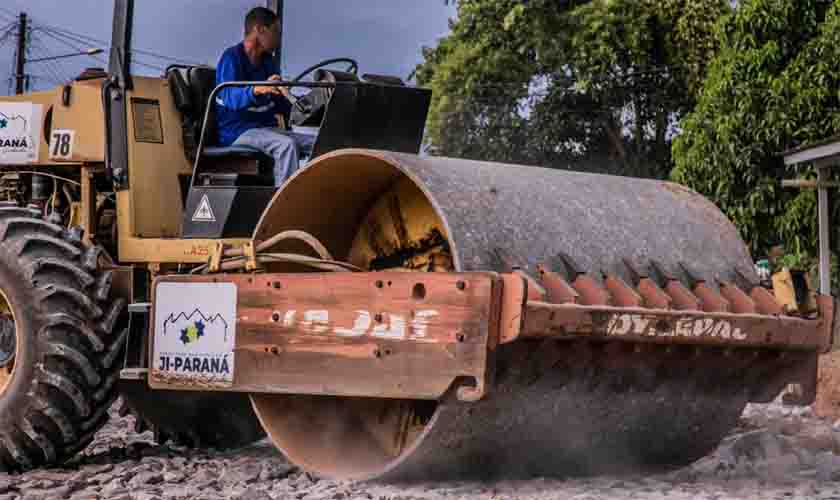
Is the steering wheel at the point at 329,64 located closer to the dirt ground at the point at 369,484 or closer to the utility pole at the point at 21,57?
the dirt ground at the point at 369,484

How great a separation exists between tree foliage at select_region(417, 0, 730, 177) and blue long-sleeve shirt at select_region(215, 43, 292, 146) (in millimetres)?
20273

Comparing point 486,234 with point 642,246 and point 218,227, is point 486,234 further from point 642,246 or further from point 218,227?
point 218,227

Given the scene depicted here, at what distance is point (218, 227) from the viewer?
696 centimetres

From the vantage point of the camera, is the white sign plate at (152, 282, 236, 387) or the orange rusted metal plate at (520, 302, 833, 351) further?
the white sign plate at (152, 282, 236, 387)

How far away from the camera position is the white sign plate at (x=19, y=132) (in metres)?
7.99

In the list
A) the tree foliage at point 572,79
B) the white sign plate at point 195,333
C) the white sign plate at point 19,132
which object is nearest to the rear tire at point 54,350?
the white sign plate at point 195,333

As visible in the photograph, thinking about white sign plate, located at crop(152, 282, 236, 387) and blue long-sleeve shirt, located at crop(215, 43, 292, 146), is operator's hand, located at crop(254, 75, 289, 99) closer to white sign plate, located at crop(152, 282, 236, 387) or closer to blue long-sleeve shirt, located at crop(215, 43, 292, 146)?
blue long-sleeve shirt, located at crop(215, 43, 292, 146)

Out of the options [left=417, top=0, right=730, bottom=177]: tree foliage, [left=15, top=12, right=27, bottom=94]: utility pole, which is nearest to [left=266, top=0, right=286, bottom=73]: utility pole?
[left=417, top=0, right=730, bottom=177]: tree foliage

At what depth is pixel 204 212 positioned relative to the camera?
7.02 metres

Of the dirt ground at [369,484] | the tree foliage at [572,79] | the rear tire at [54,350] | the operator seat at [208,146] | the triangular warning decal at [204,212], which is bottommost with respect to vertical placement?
the dirt ground at [369,484]

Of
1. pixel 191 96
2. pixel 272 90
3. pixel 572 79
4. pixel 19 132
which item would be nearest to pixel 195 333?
pixel 272 90

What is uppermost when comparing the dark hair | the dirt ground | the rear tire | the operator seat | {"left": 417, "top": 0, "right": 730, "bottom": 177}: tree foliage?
{"left": 417, "top": 0, "right": 730, "bottom": 177}: tree foliage

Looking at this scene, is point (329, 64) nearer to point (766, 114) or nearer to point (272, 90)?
point (272, 90)

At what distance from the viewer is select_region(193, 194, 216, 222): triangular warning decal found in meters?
Answer: 7.00
